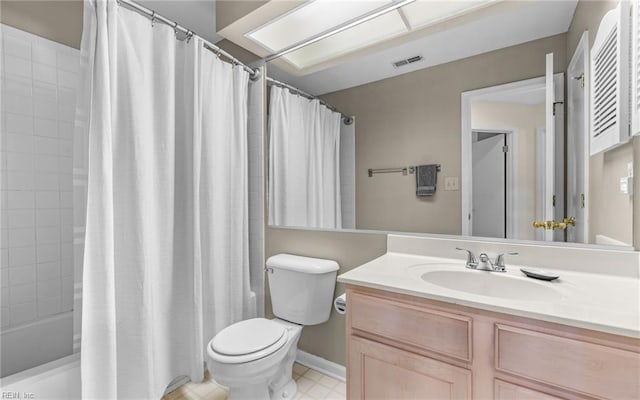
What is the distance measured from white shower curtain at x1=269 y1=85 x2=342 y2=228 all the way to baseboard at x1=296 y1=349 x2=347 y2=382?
0.88 meters

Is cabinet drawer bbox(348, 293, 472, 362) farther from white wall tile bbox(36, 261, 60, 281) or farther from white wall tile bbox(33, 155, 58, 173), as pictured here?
white wall tile bbox(33, 155, 58, 173)

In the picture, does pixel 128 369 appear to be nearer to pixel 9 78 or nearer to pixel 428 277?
pixel 428 277

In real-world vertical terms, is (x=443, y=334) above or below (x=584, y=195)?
below

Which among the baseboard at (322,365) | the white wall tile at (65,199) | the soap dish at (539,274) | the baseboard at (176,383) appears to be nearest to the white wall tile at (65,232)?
the white wall tile at (65,199)

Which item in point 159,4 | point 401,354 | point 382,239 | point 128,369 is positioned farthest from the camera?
point 159,4

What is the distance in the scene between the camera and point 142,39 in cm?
140

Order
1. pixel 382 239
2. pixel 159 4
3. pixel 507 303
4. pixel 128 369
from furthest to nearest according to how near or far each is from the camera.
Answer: pixel 159 4 < pixel 382 239 < pixel 128 369 < pixel 507 303

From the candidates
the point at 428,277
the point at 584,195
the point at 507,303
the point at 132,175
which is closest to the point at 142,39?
the point at 132,175

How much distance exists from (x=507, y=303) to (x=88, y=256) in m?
1.58

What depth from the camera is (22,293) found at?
1695 millimetres

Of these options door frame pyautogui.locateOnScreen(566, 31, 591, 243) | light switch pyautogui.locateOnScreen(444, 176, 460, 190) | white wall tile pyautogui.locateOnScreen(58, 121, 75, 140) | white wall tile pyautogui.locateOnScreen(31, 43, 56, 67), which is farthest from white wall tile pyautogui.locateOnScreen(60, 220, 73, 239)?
door frame pyautogui.locateOnScreen(566, 31, 591, 243)

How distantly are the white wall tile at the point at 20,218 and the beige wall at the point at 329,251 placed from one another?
4.70 ft

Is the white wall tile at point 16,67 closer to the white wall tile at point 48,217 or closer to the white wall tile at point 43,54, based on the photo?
the white wall tile at point 43,54

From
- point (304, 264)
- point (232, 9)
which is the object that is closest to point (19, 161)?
point (232, 9)
